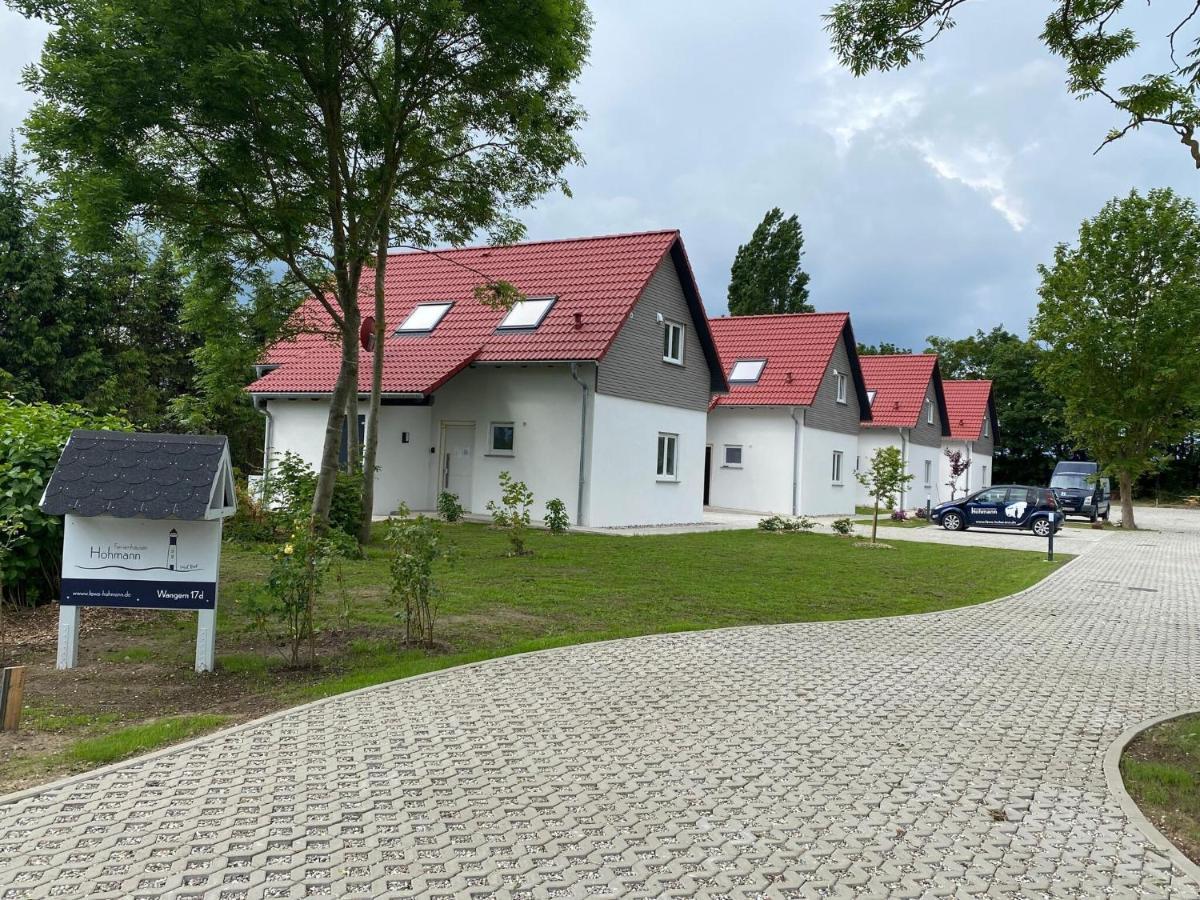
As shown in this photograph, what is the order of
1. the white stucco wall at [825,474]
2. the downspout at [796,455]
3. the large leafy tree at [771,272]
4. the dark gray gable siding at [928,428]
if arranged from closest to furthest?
the downspout at [796,455], the white stucco wall at [825,474], the dark gray gable siding at [928,428], the large leafy tree at [771,272]

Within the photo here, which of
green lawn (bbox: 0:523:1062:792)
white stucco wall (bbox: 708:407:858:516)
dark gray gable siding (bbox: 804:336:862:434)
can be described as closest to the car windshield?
dark gray gable siding (bbox: 804:336:862:434)

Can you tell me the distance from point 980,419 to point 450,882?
47.4 m

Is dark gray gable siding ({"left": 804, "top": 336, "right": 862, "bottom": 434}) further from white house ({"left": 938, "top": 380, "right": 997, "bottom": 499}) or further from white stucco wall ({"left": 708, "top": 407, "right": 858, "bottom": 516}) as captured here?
white house ({"left": 938, "top": 380, "right": 997, "bottom": 499})

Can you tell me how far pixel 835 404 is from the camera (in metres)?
33.0

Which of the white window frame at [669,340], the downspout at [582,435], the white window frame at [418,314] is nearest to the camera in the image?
the downspout at [582,435]

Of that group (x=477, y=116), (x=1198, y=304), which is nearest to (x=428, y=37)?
(x=477, y=116)

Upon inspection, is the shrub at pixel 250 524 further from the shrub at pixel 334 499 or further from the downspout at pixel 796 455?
the downspout at pixel 796 455

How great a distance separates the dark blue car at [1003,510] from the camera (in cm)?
2938

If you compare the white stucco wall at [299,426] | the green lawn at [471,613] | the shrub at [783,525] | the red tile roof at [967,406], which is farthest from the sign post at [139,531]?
the red tile roof at [967,406]

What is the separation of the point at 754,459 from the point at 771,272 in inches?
1201

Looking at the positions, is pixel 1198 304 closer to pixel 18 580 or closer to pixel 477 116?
pixel 477 116

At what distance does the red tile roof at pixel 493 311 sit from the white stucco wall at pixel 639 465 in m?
1.86

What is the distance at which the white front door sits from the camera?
23.1 m

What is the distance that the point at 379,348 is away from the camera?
1625 centimetres
